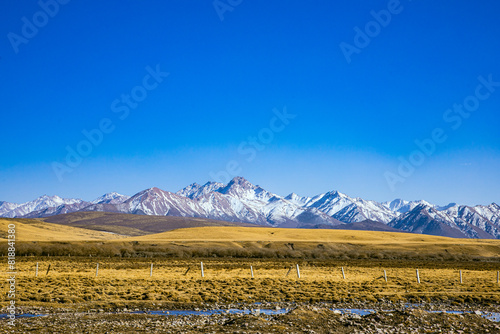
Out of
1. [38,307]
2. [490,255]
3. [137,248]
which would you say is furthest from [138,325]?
[490,255]

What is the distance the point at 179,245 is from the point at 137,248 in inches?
410

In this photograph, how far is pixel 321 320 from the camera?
21922mm

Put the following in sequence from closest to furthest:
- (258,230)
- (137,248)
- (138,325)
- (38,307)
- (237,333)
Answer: (237,333) < (138,325) < (38,307) < (137,248) < (258,230)

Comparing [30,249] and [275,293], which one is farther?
[30,249]

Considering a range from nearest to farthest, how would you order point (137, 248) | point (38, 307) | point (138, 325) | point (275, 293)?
point (138, 325), point (38, 307), point (275, 293), point (137, 248)

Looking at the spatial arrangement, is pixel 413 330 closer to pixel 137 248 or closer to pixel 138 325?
pixel 138 325

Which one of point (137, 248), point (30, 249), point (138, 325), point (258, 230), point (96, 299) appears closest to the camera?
point (138, 325)

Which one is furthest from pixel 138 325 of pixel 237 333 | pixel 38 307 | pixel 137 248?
pixel 137 248

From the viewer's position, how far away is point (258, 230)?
543 feet

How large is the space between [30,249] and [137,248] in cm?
2112

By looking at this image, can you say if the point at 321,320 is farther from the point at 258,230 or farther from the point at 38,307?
the point at 258,230

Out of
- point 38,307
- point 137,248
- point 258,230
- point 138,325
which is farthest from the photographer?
point 258,230

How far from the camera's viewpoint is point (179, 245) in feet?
326

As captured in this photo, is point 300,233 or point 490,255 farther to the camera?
point 300,233
